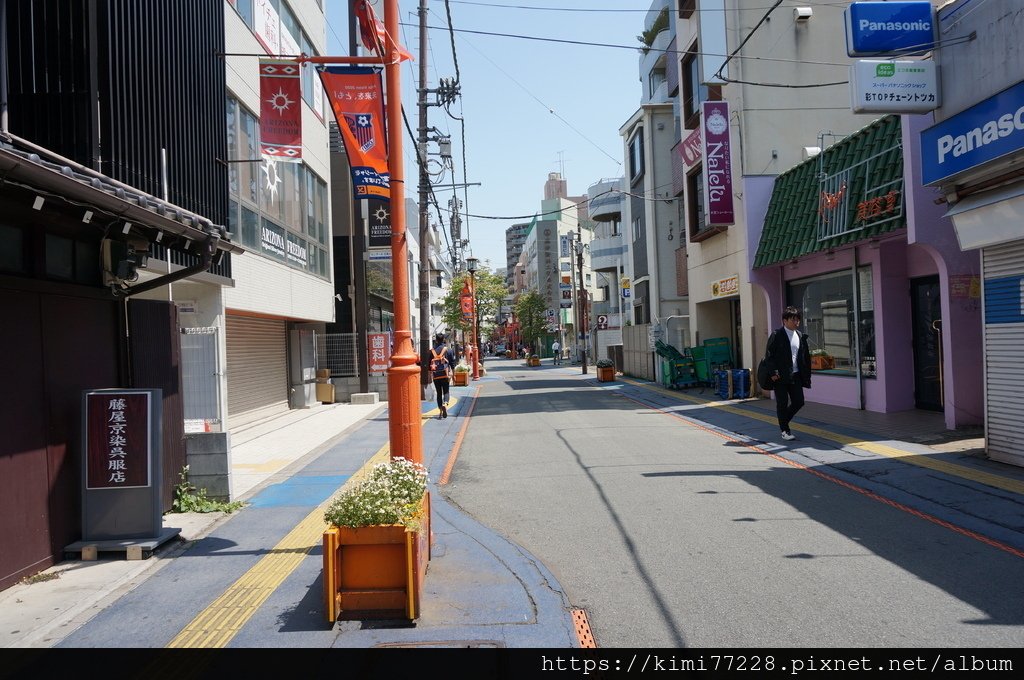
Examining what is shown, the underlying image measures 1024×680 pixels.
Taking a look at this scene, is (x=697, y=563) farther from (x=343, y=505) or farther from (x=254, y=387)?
(x=254, y=387)

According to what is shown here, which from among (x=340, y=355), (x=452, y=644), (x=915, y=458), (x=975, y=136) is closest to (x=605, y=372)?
(x=340, y=355)

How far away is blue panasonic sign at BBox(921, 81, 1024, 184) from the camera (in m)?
7.89

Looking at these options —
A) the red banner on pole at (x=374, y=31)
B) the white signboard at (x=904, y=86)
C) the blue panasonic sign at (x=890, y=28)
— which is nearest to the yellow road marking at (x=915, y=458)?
the white signboard at (x=904, y=86)

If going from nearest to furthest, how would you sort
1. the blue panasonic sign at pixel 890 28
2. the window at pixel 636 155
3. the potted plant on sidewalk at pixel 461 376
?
the blue panasonic sign at pixel 890 28 → the potted plant on sidewalk at pixel 461 376 → the window at pixel 636 155

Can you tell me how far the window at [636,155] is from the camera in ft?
111

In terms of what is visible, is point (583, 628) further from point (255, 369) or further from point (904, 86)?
point (255, 369)

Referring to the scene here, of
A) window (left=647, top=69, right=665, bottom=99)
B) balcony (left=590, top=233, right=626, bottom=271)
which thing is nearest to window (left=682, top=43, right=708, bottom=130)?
window (left=647, top=69, right=665, bottom=99)

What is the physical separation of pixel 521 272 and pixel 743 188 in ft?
365

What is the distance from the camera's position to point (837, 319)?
15.9 metres

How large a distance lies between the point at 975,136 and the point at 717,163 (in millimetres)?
10663

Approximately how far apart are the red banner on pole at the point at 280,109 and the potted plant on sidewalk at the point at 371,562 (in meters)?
6.31

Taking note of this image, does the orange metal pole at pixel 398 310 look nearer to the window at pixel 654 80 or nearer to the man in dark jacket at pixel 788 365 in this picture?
the man in dark jacket at pixel 788 365

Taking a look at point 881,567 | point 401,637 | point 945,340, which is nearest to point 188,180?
point 401,637

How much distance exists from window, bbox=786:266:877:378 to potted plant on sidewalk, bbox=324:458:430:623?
1243cm
